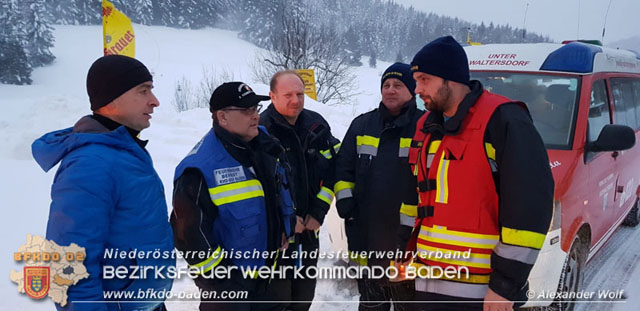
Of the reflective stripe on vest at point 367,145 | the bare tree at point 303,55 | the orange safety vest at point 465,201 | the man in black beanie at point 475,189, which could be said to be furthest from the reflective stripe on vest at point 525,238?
the bare tree at point 303,55

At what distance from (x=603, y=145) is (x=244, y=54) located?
50.6 m

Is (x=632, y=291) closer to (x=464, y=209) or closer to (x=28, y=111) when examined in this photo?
(x=464, y=209)

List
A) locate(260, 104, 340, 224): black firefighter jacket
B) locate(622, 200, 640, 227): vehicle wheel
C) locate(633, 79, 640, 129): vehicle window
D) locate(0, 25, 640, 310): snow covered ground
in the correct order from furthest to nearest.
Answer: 1. locate(622, 200, 640, 227): vehicle wheel
2. locate(633, 79, 640, 129): vehicle window
3. locate(0, 25, 640, 310): snow covered ground
4. locate(260, 104, 340, 224): black firefighter jacket

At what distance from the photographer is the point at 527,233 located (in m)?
1.69

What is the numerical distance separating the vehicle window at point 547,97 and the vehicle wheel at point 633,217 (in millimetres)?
3761

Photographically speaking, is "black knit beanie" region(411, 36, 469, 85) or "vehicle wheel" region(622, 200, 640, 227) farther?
"vehicle wheel" region(622, 200, 640, 227)

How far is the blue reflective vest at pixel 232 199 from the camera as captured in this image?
2.18 meters

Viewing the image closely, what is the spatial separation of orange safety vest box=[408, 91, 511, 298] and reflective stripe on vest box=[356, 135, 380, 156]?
803 mm

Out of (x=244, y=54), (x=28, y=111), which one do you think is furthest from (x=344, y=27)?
(x=28, y=111)

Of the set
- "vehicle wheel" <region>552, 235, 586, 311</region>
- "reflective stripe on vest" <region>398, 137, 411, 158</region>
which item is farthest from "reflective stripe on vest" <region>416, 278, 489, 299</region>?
"vehicle wheel" <region>552, 235, 586, 311</region>

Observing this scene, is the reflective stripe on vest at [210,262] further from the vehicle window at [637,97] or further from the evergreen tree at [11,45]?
the evergreen tree at [11,45]

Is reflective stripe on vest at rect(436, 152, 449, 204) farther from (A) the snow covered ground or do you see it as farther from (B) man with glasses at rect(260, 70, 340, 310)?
(A) the snow covered ground

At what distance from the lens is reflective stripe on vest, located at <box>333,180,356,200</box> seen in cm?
287

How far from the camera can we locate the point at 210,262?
214cm
